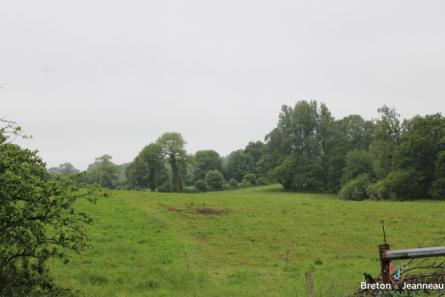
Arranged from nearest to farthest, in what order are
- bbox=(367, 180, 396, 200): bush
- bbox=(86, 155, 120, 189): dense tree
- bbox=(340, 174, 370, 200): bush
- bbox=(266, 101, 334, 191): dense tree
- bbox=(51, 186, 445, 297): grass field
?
bbox=(51, 186, 445, 297): grass field, bbox=(367, 180, 396, 200): bush, bbox=(340, 174, 370, 200): bush, bbox=(266, 101, 334, 191): dense tree, bbox=(86, 155, 120, 189): dense tree

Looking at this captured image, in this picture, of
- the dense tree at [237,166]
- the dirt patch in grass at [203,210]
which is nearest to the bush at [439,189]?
the dirt patch in grass at [203,210]

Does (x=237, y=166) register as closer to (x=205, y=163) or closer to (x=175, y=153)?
(x=205, y=163)

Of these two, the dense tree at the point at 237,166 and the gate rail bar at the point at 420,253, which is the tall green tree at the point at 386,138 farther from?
the gate rail bar at the point at 420,253

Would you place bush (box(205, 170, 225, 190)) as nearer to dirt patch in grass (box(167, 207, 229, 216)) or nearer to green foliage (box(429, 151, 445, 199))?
green foliage (box(429, 151, 445, 199))

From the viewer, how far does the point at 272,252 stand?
73.2 feet

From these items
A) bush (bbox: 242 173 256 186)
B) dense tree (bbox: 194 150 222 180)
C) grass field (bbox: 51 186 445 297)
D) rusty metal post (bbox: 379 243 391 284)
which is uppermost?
dense tree (bbox: 194 150 222 180)

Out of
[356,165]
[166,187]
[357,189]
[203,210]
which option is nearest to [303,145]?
[356,165]

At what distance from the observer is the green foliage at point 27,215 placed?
9.95 meters

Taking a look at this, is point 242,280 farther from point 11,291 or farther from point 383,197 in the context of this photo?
point 383,197

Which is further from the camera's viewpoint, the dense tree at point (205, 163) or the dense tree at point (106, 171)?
the dense tree at point (205, 163)

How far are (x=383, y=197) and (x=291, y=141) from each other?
82.7 ft

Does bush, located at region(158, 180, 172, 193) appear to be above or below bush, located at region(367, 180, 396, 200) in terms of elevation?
above

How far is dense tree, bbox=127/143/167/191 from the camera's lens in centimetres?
8469

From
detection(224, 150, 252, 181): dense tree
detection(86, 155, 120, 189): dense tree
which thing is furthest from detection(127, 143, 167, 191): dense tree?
detection(224, 150, 252, 181): dense tree
